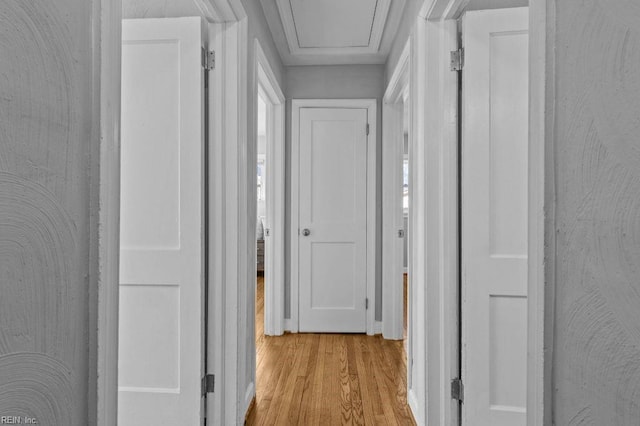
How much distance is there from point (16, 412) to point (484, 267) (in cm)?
165

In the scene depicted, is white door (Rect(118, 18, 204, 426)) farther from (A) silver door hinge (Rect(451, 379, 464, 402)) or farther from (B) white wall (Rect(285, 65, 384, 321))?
(B) white wall (Rect(285, 65, 384, 321))

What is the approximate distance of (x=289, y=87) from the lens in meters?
3.60

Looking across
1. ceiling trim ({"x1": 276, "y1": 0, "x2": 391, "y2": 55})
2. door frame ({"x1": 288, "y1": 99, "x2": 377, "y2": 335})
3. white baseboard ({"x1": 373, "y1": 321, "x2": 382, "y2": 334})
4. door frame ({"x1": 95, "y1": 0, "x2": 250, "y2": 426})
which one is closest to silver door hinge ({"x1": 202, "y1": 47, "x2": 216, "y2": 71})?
door frame ({"x1": 95, "y1": 0, "x2": 250, "y2": 426})

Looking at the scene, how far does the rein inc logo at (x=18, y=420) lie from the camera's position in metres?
0.56

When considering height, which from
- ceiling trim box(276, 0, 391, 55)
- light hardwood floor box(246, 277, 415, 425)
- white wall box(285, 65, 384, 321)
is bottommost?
light hardwood floor box(246, 277, 415, 425)

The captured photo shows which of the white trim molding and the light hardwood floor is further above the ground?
the white trim molding

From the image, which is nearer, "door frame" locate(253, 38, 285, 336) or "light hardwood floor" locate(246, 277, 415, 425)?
"light hardwood floor" locate(246, 277, 415, 425)

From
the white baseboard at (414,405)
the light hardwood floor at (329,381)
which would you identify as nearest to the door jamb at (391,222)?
the light hardwood floor at (329,381)

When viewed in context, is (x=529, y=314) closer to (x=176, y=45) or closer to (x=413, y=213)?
(x=413, y=213)

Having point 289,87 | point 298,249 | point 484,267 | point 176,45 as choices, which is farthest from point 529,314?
point 289,87

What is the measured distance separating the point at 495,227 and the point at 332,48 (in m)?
2.21

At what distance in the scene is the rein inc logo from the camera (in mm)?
562

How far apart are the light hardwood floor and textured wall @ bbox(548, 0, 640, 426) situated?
159 centimetres

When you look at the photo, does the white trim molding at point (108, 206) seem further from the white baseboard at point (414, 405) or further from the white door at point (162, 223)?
the white baseboard at point (414, 405)
